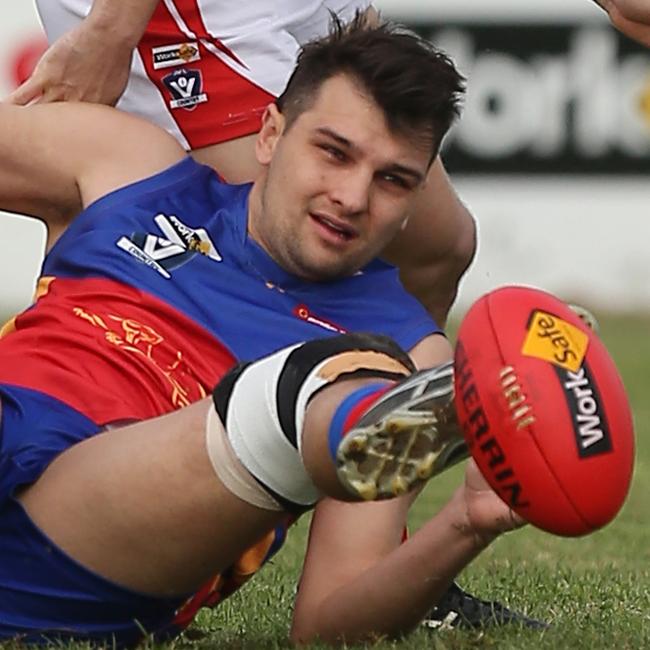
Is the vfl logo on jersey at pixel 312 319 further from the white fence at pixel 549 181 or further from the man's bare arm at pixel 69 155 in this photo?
the white fence at pixel 549 181

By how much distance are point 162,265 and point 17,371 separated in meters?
0.40

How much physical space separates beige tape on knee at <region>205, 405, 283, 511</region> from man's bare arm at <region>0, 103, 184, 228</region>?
0.97m

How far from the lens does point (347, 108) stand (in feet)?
12.4

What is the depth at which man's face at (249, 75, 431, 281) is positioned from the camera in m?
3.70

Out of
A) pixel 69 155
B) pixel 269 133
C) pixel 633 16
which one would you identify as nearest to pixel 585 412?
pixel 633 16

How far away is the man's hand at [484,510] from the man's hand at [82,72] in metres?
1.43

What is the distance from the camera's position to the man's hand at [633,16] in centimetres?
376

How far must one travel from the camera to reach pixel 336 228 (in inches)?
147

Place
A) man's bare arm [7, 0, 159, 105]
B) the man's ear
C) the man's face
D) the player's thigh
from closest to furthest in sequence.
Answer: the man's face → the man's ear → man's bare arm [7, 0, 159, 105] → the player's thigh

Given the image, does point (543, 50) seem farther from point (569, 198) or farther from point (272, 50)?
point (272, 50)

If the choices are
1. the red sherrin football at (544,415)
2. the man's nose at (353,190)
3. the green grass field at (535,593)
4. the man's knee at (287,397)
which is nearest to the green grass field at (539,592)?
the green grass field at (535,593)

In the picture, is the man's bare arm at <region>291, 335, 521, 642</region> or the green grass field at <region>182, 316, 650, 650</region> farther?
the green grass field at <region>182, 316, 650, 650</region>

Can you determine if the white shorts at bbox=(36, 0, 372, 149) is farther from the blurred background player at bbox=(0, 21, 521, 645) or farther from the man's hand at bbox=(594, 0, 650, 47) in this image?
the man's hand at bbox=(594, 0, 650, 47)

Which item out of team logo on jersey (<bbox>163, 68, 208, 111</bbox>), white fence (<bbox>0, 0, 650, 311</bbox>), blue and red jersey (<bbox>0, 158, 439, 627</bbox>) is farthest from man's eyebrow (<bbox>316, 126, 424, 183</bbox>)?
white fence (<bbox>0, 0, 650, 311</bbox>)
